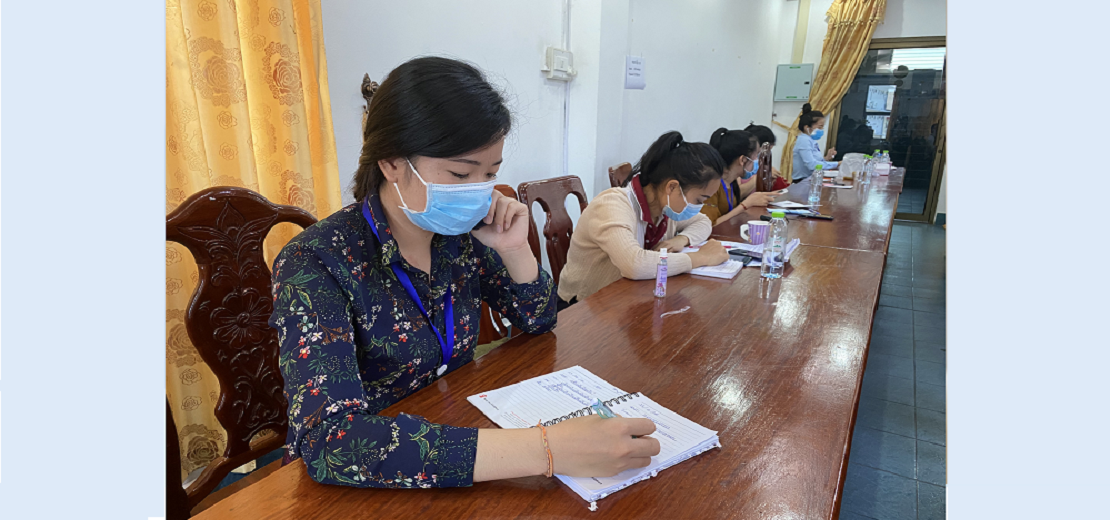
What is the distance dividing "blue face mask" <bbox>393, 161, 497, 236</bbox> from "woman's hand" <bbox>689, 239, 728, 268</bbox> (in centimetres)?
92

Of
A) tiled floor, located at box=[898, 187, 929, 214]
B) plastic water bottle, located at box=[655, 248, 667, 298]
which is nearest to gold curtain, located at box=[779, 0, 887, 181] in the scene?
tiled floor, located at box=[898, 187, 929, 214]

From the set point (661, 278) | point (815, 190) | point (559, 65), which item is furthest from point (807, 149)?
point (661, 278)

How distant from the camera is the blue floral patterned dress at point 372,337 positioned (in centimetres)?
68

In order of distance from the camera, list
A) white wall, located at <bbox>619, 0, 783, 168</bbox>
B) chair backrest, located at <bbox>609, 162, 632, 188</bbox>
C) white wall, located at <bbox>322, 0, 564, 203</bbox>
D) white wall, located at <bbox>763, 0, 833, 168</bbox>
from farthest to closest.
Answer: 1. white wall, located at <bbox>763, 0, 833, 168</bbox>
2. white wall, located at <bbox>619, 0, 783, 168</bbox>
3. chair backrest, located at <bbox>609, 162, 632, 188</bbox>
4. white wall, located at <bbox>322, 0, 564, 203</bbox>

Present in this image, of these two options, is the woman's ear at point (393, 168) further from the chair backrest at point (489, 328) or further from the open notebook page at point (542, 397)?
the chair backrest at point (489, 328)

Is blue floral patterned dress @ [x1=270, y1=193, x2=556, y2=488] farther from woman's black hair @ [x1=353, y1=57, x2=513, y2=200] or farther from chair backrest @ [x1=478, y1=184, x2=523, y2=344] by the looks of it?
chair backrest @ [x1=478, y1=184, x2=523, y2=344]

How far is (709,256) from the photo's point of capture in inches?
71.3

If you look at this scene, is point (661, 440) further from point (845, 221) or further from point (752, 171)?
point (752, 171)

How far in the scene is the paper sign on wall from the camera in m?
3.51

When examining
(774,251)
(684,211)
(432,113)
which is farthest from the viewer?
(684,211)

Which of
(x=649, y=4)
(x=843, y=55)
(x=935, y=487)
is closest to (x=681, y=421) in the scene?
(x=935, y=487)

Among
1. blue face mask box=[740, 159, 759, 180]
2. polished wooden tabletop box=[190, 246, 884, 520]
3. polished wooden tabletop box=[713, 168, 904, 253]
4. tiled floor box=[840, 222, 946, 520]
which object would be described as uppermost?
blue face mask box=[740, 159, 759, 180]

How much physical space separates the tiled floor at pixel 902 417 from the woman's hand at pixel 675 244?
93 centimetres

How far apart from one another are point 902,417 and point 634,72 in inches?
92.6
